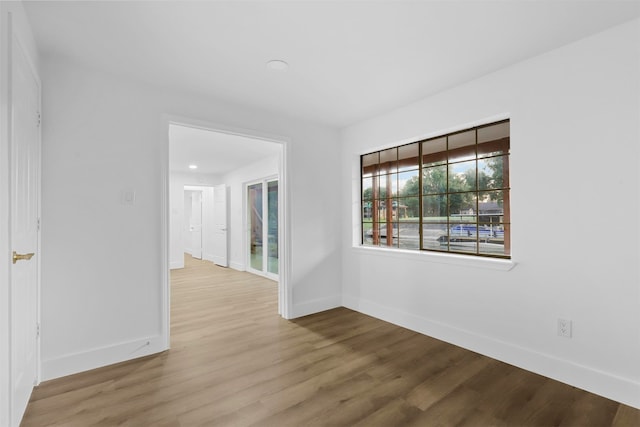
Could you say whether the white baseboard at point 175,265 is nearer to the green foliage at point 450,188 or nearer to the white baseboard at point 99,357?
the white baseboard at point 99,357

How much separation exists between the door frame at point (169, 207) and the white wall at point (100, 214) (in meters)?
0.04

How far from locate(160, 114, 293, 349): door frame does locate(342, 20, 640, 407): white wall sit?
1.75 metres

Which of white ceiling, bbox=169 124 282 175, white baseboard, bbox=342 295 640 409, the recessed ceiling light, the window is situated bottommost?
white baseboard, bbox=342 295 640 409

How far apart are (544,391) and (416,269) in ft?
4.77

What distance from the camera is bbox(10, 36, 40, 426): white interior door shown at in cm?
169

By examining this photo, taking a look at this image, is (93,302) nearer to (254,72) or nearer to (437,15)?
(254,72)

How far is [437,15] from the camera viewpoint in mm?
1952

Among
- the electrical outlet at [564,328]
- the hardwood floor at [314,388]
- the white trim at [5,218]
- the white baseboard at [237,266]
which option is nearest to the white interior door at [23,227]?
the white trim at [5,218]

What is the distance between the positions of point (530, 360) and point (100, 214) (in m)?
3.71

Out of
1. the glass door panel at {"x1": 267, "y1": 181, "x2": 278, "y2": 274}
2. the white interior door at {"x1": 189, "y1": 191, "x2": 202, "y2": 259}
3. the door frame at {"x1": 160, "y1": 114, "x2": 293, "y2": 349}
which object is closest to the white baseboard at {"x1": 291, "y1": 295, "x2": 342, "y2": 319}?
the door frame at {"x1": 160, "y1": 114, "x2": 293, "y2": 349}

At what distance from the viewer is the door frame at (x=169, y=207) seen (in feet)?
9.50

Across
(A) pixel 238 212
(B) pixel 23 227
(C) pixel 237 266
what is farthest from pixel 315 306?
(A) pixel 238 212

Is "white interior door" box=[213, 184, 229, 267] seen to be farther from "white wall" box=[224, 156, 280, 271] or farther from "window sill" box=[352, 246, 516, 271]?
"window sill" box=[352, 246, 516, 271]

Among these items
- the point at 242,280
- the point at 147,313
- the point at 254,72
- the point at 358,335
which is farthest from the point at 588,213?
the point at 242,280
